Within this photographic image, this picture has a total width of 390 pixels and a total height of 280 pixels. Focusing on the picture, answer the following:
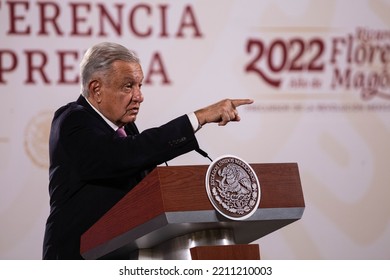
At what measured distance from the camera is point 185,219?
160cm

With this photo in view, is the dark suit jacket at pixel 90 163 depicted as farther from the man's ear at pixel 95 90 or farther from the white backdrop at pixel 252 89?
the white backdrop at pixel 252 89

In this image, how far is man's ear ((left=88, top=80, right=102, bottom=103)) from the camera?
2215 mm

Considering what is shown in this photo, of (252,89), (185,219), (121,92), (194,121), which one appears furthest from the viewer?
(252,89)

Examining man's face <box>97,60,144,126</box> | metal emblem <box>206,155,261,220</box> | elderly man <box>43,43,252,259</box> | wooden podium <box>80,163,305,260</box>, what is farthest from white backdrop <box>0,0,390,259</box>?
metal emblem <box>206,155,261,220</box>

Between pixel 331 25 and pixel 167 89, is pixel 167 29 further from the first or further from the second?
pixel 331 25

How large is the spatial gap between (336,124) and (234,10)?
2.21 feet

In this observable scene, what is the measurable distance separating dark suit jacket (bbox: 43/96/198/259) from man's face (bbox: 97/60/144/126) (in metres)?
0.04

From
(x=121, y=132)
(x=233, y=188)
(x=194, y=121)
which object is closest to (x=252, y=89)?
(x=121, y=132)

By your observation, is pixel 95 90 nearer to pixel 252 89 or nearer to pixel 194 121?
pixel 194 121

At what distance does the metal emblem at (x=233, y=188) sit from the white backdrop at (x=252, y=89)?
1709 mm

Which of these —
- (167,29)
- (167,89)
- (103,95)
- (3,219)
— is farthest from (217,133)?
(103,95)

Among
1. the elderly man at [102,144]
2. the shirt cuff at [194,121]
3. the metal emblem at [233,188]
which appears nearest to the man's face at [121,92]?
the elderly man at [102,144]

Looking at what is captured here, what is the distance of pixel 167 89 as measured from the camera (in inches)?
135

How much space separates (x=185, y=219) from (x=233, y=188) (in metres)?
0.13
